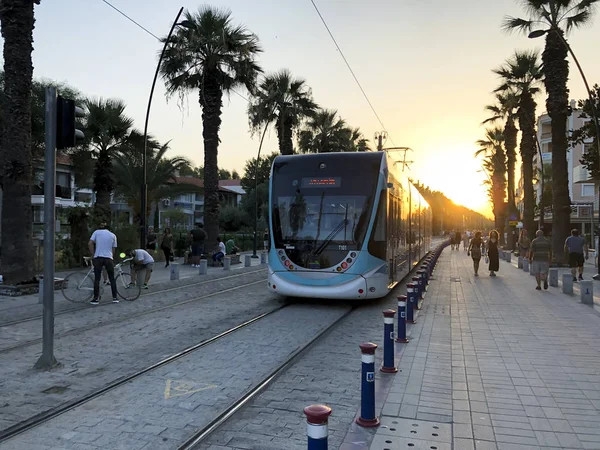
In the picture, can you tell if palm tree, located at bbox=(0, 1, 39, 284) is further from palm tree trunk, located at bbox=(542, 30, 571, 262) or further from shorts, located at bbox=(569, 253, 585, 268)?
palm tree trunk, located at bbox=(542, 30, 571, 262)

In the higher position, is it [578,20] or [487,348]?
[578,20]

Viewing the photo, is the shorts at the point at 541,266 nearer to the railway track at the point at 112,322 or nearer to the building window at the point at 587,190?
the railway track at the point at 112,322

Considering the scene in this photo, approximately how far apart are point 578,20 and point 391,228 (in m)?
16.0

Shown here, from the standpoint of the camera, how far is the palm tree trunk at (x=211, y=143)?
22.8 metres

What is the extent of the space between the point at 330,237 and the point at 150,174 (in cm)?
1941

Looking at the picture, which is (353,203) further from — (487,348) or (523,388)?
(523,388)

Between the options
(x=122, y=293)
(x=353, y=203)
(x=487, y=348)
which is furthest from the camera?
(x=122, y=293)

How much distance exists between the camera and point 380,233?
1102 centimetres

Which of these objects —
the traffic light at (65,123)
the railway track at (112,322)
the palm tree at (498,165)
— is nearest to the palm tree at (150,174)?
the railway track at (112,322)

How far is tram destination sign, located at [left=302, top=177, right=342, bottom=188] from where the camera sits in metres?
11.2

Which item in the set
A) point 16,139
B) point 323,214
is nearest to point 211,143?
point 16,139

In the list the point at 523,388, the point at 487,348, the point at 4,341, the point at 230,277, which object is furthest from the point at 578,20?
the point at 4,341

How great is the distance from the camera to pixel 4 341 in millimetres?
7762

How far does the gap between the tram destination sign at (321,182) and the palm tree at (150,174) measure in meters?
15.7
